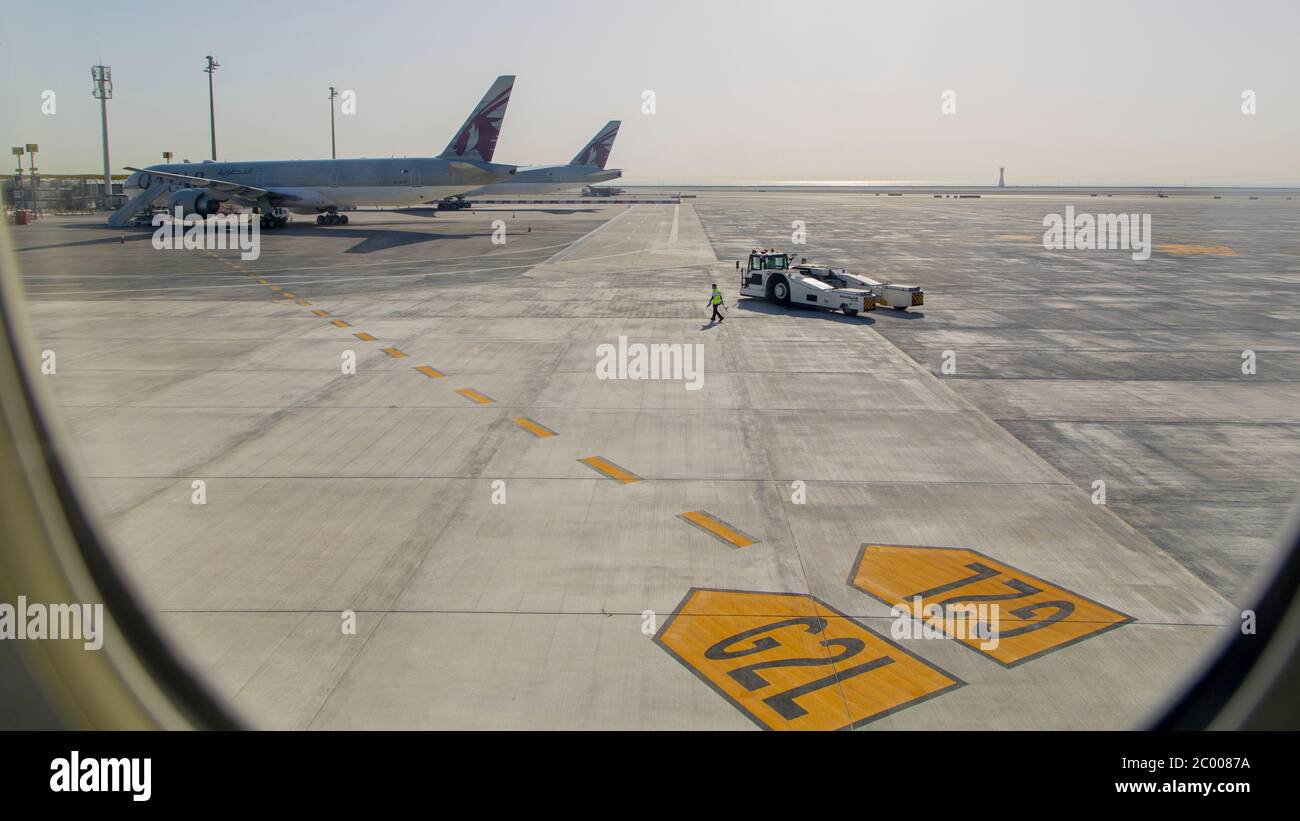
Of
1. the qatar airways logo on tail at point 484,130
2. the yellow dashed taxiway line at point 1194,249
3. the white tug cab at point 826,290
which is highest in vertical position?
the qatar airways logo on tail at point 484,130

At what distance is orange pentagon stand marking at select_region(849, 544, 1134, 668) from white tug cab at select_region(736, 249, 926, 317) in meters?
20.8

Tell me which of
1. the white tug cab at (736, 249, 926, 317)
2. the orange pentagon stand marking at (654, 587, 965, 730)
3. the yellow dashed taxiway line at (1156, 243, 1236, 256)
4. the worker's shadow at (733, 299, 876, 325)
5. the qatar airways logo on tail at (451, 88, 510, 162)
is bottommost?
the orange pentagon stand marking at (654, 587, 965, 730)

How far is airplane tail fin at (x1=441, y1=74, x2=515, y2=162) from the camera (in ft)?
234

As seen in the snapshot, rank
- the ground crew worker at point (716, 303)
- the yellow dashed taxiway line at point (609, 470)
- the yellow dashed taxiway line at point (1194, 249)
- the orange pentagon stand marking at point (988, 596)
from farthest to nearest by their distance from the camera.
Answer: the yellow dashed taxiway line at point (1194, 249)
the ground crew worker at point (716, 303)
the yellow dashed taxiway line at point (609, 470)
the orange pentagon stand marking at point (988, 596)

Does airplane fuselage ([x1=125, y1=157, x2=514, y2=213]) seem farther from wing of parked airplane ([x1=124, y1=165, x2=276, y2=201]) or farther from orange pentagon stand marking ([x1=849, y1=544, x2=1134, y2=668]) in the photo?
orange pentagon stand marking ([x1=849, y1=544, x2=1134, y2=668])

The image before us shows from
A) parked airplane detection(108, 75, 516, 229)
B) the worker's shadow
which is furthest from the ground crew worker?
parked airplane detection(108, 75, 516, 229)

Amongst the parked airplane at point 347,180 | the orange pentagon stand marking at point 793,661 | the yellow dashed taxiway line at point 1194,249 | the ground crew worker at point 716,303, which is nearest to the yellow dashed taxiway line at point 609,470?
the orange pentagon stand marking at point 793,661

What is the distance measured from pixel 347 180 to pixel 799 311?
5310 cm

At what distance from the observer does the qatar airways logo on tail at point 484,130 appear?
7150 centimetres

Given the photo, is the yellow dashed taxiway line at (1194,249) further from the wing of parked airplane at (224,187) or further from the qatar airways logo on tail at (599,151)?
the qatar airways logo on tail at (599,151)

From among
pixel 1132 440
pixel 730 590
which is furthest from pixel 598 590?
pixel 1132 440

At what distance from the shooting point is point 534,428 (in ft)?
55.6
